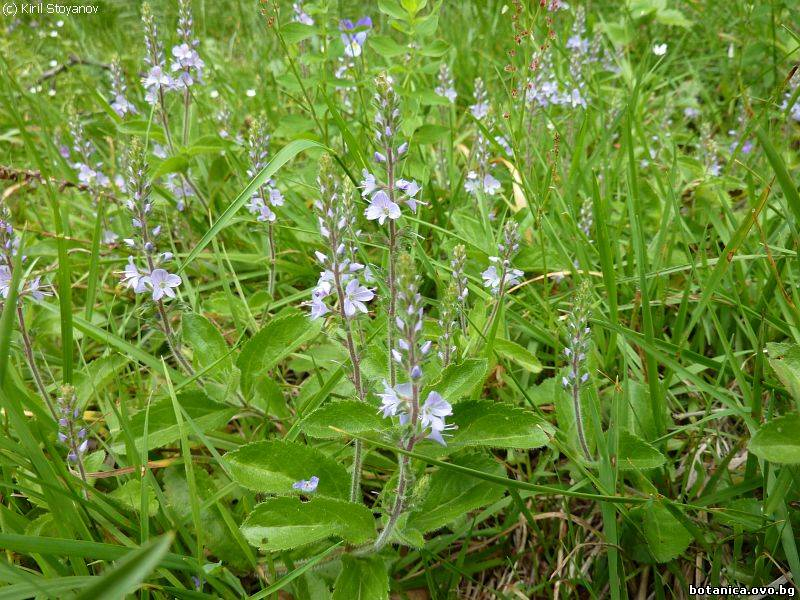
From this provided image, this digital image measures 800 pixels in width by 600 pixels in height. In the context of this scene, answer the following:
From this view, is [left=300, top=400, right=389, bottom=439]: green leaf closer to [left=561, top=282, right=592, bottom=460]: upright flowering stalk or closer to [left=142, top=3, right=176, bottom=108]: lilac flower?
[left=561, top=282, right=592, bottom=460]: upright flowering stalk

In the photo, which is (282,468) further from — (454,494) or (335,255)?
(335,255)

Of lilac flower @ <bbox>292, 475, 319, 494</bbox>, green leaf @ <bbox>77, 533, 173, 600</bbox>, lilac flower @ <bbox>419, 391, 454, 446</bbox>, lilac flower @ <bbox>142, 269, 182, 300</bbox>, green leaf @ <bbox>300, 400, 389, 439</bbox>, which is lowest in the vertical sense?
lilac flower @ <bbox>292, 475, 319, 494</bbox>

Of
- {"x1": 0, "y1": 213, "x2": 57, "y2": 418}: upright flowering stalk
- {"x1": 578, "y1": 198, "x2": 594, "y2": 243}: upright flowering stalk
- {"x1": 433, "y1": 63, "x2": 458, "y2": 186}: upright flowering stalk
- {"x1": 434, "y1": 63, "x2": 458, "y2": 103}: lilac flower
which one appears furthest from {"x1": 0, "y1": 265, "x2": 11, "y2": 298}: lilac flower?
{"x1": 434, "y1": 63, "x2": 458, "y2": 103}: lilac flower

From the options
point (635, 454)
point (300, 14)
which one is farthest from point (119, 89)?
point (635, 454)

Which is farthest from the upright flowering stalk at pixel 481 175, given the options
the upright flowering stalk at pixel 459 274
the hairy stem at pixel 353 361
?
the hairy stem at pixel 353 361

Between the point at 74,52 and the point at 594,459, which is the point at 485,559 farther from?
the point at 74,52

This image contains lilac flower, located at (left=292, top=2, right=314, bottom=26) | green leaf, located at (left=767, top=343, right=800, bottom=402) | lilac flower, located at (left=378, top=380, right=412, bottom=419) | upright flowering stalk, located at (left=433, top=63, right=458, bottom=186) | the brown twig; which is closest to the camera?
lilac flower, located at (left=378, top=380, right=412, bottom=419)

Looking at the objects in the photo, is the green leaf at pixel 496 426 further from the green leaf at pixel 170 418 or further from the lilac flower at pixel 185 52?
the lilac flower at pixel 185 52
